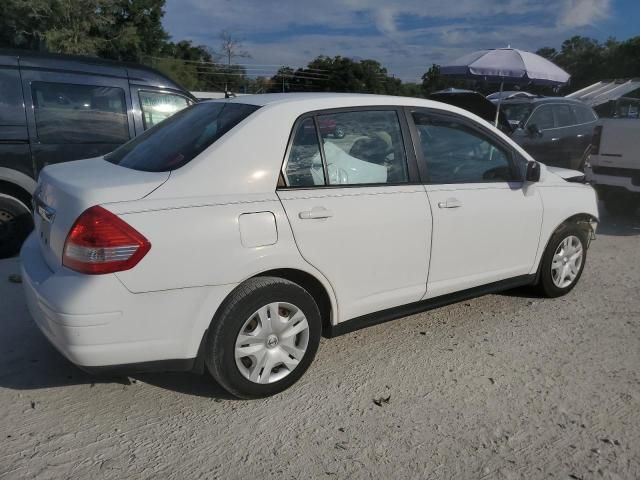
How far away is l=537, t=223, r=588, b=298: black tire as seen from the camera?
14.7ft

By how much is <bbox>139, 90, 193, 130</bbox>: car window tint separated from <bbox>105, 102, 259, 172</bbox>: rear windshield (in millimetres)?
2667

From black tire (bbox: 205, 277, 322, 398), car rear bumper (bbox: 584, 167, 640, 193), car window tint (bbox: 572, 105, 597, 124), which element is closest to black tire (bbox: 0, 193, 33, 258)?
black tire (bbox: 205, 277, 322, 398)

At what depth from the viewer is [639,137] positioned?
7.58 meters

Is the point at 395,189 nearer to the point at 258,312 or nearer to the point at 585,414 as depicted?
the point at 258,312

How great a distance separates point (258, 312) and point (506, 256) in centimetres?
206

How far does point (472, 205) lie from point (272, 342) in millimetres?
1684

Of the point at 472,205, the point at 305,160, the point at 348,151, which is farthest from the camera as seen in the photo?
the point at 472,205

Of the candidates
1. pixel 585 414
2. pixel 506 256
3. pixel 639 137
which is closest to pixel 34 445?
pixel 585 414

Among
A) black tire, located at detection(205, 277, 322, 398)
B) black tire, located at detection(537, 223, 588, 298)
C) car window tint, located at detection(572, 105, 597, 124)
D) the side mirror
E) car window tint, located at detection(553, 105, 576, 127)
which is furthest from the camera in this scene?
car window tint, located at detection(572, 105, 597, 124)

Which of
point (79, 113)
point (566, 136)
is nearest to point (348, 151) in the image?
point (79, 113)

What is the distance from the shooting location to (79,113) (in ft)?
18.8

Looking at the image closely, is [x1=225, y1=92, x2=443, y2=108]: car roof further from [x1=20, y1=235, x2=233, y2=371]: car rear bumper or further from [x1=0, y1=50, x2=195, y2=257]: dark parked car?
[x1=0, y1=50, x2=195, y2=257]: dark parked car

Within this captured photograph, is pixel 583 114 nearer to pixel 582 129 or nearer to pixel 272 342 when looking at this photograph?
pixel 582 129

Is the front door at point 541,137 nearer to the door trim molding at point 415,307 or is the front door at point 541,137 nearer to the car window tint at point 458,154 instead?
the door trim molding at point 415,307
